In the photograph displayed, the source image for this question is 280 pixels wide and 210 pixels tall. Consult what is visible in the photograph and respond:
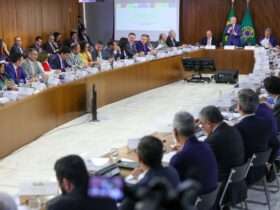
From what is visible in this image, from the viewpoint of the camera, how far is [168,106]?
32.6 ft

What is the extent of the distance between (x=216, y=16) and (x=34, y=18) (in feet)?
20.2

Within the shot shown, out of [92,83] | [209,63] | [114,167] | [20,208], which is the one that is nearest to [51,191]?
[20,208]

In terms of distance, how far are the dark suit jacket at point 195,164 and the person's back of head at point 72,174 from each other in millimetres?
1101

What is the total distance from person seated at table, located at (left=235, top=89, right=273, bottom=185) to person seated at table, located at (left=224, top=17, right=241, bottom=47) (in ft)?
37.1

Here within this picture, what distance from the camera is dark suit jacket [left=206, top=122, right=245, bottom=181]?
3.67 meters

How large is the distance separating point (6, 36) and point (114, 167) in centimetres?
1028

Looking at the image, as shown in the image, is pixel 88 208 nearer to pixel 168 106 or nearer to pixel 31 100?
pixel 31 100

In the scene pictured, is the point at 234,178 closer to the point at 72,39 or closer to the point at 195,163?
the point at 195,163

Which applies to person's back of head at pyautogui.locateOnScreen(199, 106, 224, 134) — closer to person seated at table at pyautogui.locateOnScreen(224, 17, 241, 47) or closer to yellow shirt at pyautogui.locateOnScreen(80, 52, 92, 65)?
yellow shirt at pyautogui.locateOnScreen(80, 52, 92, 65)

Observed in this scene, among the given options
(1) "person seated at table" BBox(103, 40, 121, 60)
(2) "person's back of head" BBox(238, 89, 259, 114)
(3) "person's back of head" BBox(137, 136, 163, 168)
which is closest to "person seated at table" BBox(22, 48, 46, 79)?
(1) "person seated at table" BBox(103, 40, 121, 60)

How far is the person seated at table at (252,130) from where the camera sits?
4.18 metres

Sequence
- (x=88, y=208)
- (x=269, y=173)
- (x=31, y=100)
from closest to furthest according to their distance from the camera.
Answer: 1. (x=88, y=208)
2. (x=269, y=173)
3. (x=31, y=100)

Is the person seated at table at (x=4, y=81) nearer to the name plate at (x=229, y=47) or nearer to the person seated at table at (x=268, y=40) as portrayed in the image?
the name plate at (x=229, y=47)

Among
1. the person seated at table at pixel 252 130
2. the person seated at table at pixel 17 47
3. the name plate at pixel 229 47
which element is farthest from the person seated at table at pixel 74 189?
the name plate at pixel 229 47
